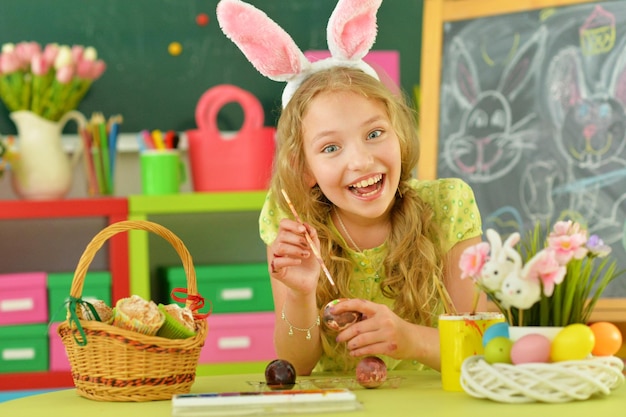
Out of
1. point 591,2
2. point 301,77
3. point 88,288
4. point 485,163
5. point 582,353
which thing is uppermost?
point 591,2

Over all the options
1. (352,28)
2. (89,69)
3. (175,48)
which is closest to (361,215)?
(352,28)

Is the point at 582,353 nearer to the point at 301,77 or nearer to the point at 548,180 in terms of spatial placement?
the point at 301,77

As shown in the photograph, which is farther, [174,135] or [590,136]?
[174,135]

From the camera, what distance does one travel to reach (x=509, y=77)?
8.83ft

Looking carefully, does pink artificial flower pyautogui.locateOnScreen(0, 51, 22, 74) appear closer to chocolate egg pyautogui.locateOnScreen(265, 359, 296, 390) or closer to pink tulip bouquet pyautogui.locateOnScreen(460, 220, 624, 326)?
chocolate egg pyautogui.locateOnScreen(265, 359, 296, 390)

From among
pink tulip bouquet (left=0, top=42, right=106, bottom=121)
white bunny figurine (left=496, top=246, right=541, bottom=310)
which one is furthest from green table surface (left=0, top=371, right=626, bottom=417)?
pink tulip bouquet (left=0, top=42, right=106, bottom=121)

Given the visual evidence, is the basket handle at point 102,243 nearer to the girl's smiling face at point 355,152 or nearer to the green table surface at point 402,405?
the green table surface at point 402,405

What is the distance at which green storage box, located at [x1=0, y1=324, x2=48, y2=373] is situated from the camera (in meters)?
2.64

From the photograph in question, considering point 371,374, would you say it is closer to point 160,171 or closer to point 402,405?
point 402,405

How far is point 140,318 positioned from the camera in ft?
3.88

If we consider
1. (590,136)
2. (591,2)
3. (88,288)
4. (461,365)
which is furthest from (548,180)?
(461,365)

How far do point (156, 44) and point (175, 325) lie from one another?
2058 mm

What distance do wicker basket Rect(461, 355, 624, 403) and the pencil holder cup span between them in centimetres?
187

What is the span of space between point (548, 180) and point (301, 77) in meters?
1.15
